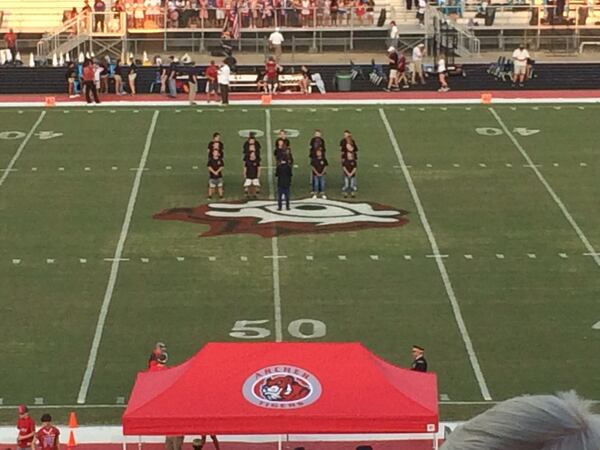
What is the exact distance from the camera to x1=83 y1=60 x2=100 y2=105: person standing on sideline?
33.1m

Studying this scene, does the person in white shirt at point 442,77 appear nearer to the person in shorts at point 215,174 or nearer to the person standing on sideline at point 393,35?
the person standing on sideline at point 393,35

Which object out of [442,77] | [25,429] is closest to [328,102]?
[442,77]

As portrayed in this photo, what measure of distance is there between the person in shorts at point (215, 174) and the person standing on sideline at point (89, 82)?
9.25 metres

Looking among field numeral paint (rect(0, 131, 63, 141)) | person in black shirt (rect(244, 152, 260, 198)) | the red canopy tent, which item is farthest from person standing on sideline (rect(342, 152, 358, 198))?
the red canopy tent

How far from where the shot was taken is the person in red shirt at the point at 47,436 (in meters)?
13.2

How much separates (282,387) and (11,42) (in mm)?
30268

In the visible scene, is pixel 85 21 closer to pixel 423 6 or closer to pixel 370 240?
pixel 423 6

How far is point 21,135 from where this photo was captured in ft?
97.8

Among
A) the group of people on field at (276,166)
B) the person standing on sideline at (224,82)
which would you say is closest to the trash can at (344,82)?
the person standing on sideline at (224,82)

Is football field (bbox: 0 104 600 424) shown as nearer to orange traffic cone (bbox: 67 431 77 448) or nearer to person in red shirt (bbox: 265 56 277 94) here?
orange traffic cone (bbox: 67 431 77 448)

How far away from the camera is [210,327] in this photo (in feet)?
58.2

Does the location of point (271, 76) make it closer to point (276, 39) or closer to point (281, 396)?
A: point (276, 39)

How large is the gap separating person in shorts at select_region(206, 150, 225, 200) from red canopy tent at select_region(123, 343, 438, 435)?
12101 millimetres

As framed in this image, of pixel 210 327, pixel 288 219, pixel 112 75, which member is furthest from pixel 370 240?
pixel 112 75
